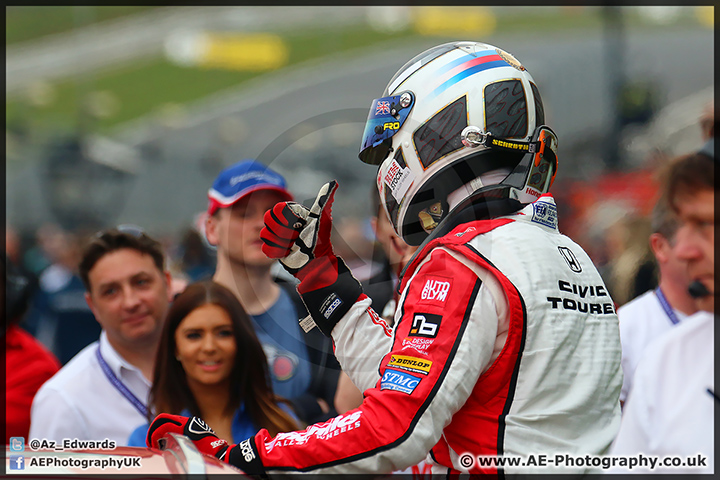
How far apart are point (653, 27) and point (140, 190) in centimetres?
1576

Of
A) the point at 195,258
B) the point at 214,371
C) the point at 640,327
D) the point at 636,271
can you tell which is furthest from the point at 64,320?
the point at 636,271

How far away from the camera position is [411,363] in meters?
1.81

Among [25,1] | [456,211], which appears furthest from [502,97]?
[25,1]

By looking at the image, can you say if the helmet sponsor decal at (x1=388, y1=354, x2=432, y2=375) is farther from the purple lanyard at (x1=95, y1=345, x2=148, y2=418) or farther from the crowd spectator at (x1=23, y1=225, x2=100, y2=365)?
the crowd spectator at (x1=23, y1=225, x2=100, y2=365)

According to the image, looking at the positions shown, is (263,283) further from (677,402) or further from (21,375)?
(677,402)

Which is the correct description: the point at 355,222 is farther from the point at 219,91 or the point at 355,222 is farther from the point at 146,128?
the point at 219,91

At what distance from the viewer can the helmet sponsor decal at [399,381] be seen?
5.80ft

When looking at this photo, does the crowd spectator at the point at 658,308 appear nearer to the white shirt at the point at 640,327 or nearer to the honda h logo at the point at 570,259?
the white shirt at the point at 640,327

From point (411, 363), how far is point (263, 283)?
2.06 meters

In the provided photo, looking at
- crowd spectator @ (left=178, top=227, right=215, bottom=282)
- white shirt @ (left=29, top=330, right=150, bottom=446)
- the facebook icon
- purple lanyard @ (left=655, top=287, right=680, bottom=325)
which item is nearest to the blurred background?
crowd spectator @ (left=178, top=227, right=215, bottom=282)

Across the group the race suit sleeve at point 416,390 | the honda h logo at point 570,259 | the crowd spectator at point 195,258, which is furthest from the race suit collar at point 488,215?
the crowd spectator at point 195,258

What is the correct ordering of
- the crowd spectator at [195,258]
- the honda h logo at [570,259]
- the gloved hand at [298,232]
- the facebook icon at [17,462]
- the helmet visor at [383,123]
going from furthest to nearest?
the crowd spectator at [195,258], the helmet visor at [383,123], the gloved hand at [298,232], the honda h logo at [570,259], the facebook icon at [17,462]

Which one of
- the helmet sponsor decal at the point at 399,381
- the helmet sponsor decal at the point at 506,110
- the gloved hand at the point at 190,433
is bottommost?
the gloved hand at the point at 190,433

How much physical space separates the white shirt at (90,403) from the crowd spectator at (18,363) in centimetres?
13
